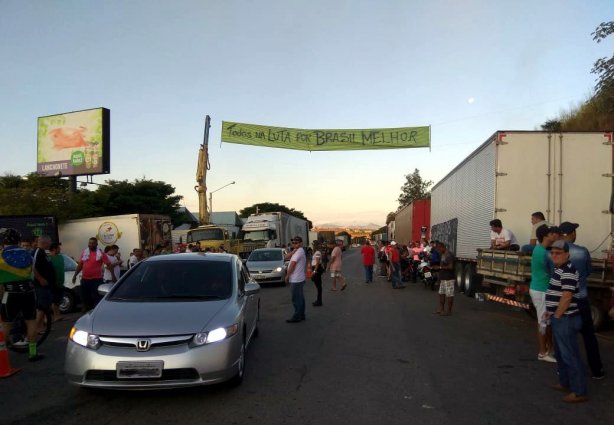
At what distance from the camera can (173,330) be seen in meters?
5.16

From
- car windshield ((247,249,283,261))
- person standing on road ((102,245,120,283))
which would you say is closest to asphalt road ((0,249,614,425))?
person standing on road ((102,245,120,283))

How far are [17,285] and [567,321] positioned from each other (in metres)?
6.96

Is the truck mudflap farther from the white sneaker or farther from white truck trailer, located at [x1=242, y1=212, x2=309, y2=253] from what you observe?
white truck trailer, located at [x1=242, y1=212, x2=309, y2=253]

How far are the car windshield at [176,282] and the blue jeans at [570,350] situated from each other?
12.1 feet

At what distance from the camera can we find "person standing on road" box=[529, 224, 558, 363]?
6918mm

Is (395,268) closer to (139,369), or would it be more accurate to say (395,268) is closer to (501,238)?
(501,238)

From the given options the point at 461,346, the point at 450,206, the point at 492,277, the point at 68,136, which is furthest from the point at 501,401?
the point at 68,136

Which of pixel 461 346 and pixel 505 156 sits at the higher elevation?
pixel 505 156

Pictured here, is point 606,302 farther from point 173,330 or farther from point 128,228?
point 128,228

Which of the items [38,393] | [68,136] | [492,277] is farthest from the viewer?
[68,136]

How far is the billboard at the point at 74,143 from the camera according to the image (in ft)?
94.9

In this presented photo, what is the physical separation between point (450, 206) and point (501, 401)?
13.5 m

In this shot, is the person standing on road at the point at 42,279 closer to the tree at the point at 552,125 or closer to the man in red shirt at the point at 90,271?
the man in red shirt at the point at 90,271

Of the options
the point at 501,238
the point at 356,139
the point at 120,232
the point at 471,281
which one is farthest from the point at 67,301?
the point at 356,139
